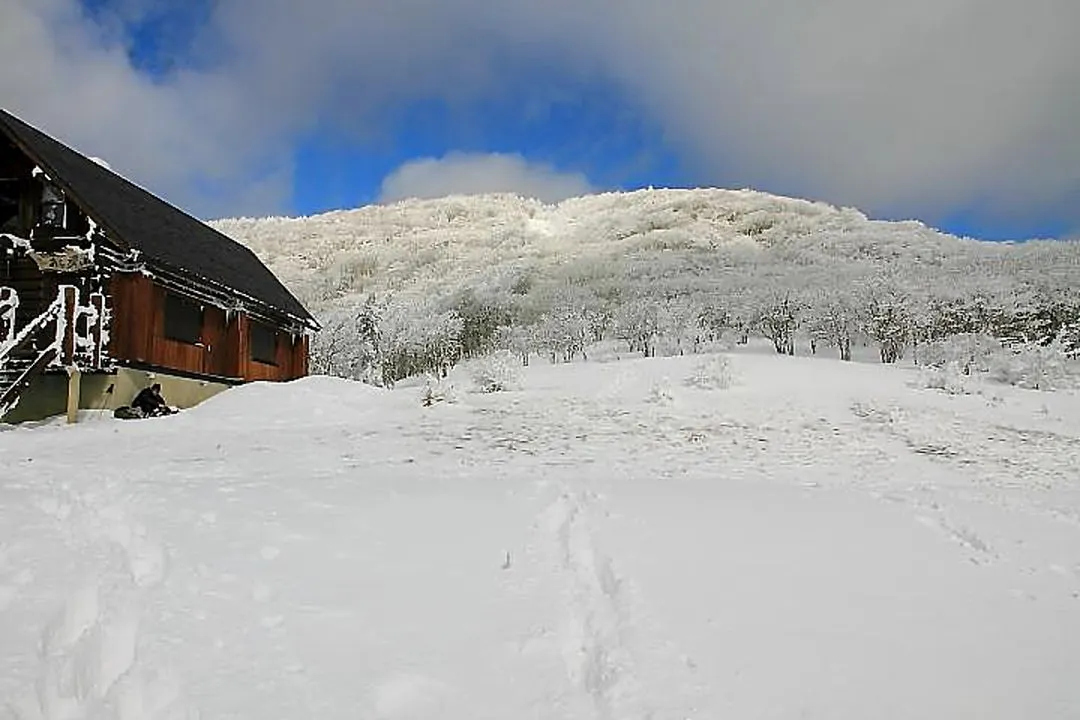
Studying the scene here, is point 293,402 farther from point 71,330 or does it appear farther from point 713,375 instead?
point 713,375

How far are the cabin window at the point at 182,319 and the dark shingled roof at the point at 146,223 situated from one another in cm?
82

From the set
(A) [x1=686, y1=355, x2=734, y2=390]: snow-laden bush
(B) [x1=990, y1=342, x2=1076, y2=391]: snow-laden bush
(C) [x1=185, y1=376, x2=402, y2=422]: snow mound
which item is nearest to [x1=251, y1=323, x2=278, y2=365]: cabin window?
(C) [x1=185, y1=376, x2=402, y2=422]: snow mound

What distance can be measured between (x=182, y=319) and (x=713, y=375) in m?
13.4

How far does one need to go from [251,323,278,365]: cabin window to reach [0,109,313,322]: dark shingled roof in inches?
30.8

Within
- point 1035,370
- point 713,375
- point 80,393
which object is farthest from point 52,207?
point 1035,370

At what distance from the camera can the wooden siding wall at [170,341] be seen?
1780 centimetres

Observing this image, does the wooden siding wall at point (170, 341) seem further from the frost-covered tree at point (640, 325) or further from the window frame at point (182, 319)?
the frost-covered tree at point (640, 325)

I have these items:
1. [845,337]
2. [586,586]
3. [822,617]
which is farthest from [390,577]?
[845,337]

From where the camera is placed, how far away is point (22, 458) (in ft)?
38.8

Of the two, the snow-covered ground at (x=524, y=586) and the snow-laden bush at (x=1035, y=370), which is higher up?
the snow-laden bush at (x=1035, y=370)

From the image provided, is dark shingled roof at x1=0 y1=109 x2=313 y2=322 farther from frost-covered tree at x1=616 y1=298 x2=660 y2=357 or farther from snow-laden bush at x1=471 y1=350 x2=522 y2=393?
frost-covered tree at x1=616 y1=298 x2=660 y2=357

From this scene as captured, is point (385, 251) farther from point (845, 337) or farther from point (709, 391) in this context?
point (709, 391)

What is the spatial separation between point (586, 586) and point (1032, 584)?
3872mm

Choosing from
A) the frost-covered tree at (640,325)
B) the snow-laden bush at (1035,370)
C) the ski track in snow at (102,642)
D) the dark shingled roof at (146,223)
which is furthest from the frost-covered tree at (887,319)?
the ski track in snow at (102,642)
